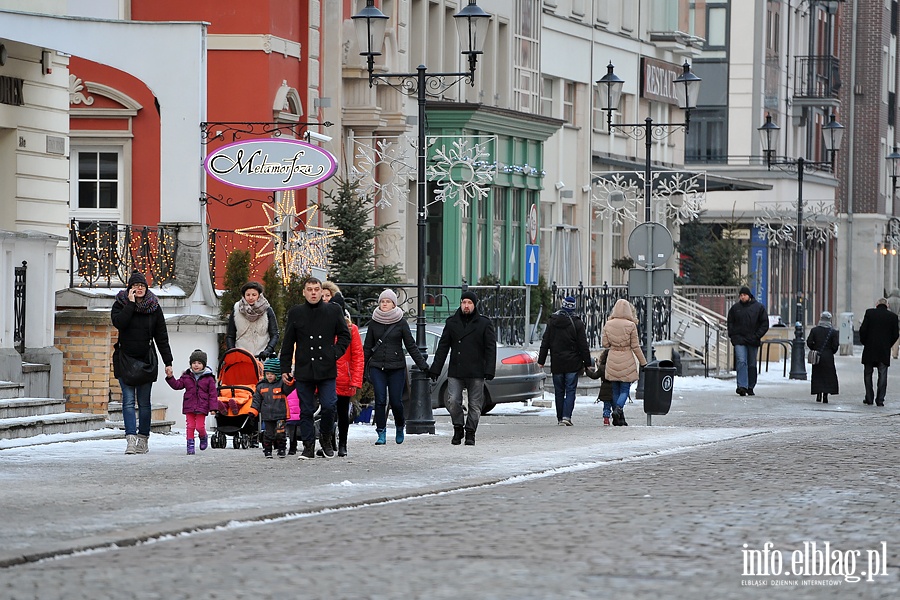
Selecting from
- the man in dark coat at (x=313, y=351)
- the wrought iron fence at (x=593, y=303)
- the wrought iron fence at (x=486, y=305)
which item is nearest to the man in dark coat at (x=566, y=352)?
→ the wrought iron fence at (x=486, y=305)

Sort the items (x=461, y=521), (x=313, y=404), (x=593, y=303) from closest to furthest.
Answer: (x=461, y=521) → (x=313, y=404) → (x=593, y=303)

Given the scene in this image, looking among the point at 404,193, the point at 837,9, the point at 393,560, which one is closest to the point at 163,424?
the point at 393,560

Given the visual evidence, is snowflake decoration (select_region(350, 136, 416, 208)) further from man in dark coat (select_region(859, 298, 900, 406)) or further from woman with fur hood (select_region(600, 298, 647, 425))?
woman with fur hood (select_region(600, 298, 647, 425))

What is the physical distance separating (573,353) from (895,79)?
214 feet

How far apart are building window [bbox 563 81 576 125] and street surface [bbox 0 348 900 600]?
93.5 ft

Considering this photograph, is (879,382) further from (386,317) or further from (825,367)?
(386,317)

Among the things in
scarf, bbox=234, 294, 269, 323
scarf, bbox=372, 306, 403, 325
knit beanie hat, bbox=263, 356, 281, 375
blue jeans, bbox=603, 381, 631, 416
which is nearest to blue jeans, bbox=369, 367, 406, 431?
scarf, bbox=372, 306, 403, 325

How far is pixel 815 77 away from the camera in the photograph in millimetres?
73250

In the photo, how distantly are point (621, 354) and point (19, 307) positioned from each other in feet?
25.8

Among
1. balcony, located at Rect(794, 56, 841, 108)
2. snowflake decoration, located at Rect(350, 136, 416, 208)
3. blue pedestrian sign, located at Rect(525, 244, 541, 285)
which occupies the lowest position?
blue pedestrian sign, located at Rect(525, 244, 541, 285)

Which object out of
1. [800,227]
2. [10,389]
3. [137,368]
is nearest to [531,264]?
[10,389]

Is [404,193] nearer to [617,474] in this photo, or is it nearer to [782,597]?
[617,474]

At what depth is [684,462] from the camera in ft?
60.6

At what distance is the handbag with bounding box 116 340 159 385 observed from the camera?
61.8 ft
